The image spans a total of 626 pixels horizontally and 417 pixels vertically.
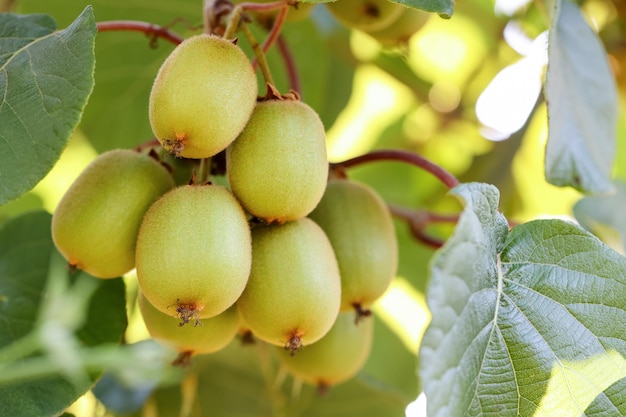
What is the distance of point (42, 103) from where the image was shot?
2.80 ft

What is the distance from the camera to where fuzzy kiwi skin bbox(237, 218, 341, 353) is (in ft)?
2.73

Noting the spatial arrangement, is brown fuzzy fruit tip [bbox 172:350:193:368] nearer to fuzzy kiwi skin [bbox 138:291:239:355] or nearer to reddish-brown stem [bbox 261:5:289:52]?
fuzzy kiwi skin [bbox 138:291:239:355]

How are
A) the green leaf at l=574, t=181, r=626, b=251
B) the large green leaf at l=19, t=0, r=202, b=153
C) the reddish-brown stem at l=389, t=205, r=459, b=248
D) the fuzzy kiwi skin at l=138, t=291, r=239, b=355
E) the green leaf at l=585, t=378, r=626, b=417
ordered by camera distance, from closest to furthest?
the green leaf at l=585, t=378, r=626, b=417, the fuzzy kiwi skin at l=138, t=291, r=239, b=355, the reddish-brown stem at l=389, t=205, r=459, b=248, the large green leaf at l=19, t=0, r=202, b=153, the green leaf at l=574, t=181, r=626, b=251

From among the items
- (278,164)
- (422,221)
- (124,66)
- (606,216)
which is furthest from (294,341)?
(606,216)

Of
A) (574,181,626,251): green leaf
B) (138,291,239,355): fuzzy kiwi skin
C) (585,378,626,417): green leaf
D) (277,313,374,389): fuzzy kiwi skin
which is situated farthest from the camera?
(574,181,626,251): green leaf

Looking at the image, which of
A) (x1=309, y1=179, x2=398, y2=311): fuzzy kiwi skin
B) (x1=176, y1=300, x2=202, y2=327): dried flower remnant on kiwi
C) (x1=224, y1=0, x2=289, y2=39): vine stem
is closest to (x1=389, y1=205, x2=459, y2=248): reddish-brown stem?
(x1=309, y1=179, x2=398, y2=311): fuzzy kiwi skin

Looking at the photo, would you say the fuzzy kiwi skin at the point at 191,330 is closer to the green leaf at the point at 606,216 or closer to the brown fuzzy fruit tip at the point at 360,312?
the brown fuzzy fruit tip at the point at 360,312

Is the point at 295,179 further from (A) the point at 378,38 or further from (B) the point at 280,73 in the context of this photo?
(B) the point at 280,73

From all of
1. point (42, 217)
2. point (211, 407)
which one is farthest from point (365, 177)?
point (42, 217)

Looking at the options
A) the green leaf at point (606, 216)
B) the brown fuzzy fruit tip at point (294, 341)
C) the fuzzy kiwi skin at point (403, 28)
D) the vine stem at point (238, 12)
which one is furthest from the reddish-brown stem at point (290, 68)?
the green leaf at point (606, 216)

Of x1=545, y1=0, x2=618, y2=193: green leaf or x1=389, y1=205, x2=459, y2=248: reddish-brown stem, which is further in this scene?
x1=389, y1=205, x2=459, y2=248: reddish-brown stem

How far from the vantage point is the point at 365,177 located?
196 centimetres

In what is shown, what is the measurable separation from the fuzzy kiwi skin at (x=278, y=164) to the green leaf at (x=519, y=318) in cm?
15

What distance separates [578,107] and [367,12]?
0.35 meters
